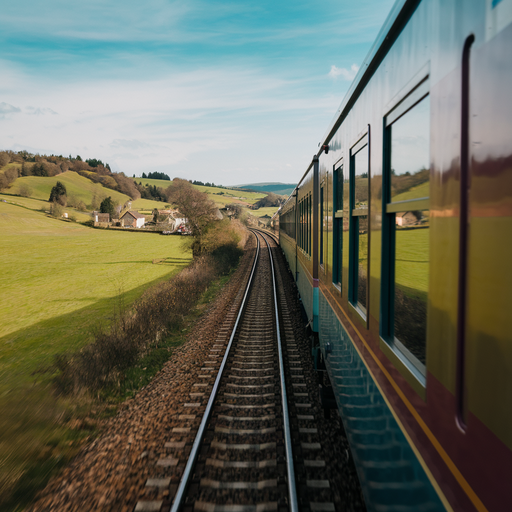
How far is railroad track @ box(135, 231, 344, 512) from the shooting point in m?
→ 3.90

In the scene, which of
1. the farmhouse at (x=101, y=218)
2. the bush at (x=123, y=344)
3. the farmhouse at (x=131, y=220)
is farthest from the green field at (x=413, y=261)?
the farmhouse at (x=131, y=220)

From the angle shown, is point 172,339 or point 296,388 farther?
point 172,339

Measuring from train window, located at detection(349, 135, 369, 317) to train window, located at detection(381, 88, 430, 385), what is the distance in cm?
48

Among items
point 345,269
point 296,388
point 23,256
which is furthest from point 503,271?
point 23,256

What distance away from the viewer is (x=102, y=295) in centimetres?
A: 2277

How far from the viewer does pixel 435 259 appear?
5.38ft

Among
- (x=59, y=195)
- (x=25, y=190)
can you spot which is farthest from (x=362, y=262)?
(x=25, y=190)

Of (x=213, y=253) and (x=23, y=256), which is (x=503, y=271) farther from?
(x=23, y=256)

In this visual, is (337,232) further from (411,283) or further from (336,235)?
(411,283)

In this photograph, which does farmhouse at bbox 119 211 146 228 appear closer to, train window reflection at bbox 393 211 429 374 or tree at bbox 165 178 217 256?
tree at bbox 165 178 217 256

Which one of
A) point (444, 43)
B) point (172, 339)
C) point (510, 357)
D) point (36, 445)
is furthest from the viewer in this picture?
point (172, 339)

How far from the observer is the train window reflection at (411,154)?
180 cm

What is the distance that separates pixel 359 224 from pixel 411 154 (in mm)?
1334

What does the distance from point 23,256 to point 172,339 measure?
3614cm
